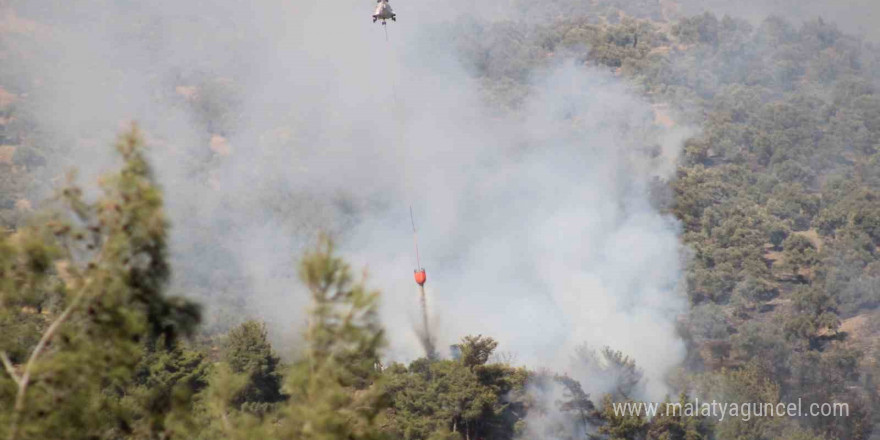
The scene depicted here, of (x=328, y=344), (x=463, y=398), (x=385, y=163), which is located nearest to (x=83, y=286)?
(x=328, y=344)

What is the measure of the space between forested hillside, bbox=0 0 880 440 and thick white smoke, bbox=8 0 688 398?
56.2 inches

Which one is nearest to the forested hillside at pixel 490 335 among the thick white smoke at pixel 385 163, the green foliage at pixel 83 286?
the green foliage at pixel 83 286

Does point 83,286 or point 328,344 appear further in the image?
point 328,344

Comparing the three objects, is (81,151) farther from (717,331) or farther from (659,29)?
(659,29)

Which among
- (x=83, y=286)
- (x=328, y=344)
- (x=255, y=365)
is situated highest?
(x=255, y=365)

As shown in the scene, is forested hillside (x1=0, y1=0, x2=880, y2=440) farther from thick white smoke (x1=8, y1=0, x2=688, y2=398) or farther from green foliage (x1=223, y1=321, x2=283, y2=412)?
thick white smoke (x1=8, y1=0, x2=688, y2=398)

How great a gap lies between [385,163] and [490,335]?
106ft

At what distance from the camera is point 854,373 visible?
1657 inches

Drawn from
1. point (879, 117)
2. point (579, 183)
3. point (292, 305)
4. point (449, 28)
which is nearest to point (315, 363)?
point (292, 305)

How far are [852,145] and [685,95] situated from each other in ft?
55.7

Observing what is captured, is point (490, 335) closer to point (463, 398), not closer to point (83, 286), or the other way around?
point (463, 398)

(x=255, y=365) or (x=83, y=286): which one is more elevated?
(x=255, y=365)

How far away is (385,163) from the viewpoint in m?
75.4

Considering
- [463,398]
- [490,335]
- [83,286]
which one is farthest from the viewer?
[490,335]
